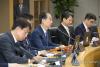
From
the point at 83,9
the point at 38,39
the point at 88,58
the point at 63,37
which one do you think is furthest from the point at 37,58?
the point at 83,9

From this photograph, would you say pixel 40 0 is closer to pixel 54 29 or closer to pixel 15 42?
pixel 54 29

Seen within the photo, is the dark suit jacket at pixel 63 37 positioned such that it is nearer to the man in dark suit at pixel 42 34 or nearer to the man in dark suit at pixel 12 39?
the man in dark suit at pixel 42 34

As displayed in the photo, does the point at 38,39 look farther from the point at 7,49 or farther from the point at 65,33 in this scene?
the point at 7,49

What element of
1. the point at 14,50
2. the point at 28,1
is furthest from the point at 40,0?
the point at 14,50

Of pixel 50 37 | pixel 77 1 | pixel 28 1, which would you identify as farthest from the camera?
pixel 77 1

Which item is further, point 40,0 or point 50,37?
point 40,0

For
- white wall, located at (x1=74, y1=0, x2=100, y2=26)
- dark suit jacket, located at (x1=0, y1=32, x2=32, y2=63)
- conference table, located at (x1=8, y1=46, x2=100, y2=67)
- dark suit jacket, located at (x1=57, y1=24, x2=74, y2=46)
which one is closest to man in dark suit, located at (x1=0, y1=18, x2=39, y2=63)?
dark suit jacket, located at (x1=0, y1=32, x2=32, y2=63)

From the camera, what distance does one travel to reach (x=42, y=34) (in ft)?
15.8

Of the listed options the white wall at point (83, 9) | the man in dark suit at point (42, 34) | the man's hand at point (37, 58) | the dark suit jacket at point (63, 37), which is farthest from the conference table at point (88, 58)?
the white wall at point (83, 9)

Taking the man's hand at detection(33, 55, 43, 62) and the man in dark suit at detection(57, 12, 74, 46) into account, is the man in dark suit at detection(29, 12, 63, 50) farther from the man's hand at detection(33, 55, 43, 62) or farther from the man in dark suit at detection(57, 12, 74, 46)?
the man's hand at detection(33, 55, 43, 62)

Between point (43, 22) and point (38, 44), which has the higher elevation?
point (43, 22)

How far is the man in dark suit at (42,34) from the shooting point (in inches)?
184

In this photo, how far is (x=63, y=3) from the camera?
9.82 m

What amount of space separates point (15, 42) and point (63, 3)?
6.56 m
